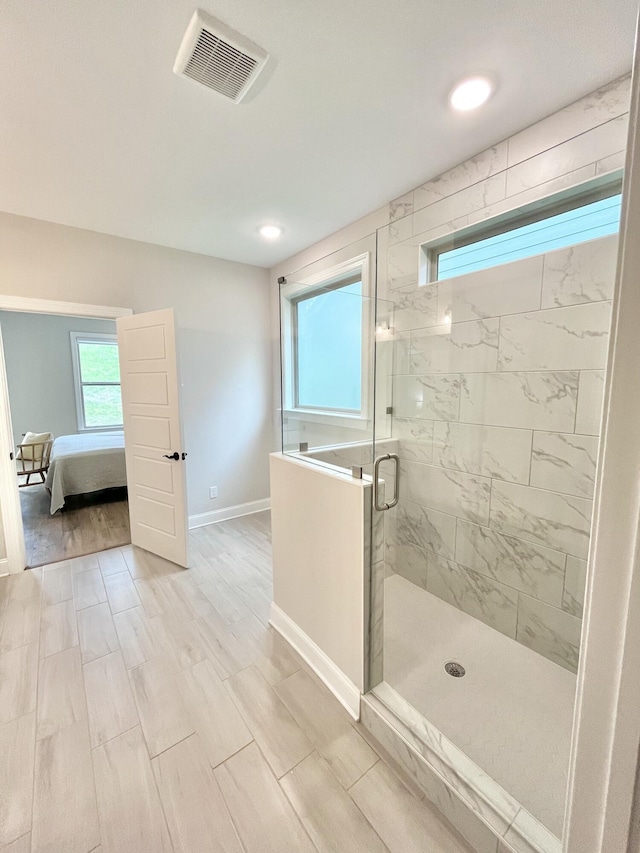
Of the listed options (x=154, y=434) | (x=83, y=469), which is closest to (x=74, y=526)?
(x=83, y=469)

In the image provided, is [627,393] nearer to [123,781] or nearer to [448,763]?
[448,763]

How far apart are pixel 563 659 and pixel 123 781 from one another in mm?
2048

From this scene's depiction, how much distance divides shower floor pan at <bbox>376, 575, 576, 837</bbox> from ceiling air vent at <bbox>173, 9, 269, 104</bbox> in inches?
107

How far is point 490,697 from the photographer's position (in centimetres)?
160

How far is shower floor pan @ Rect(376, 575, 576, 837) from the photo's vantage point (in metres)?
1.27

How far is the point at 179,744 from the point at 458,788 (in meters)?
1.08

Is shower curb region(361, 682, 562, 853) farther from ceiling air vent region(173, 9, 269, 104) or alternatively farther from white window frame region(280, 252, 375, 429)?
ceiling air vent region(173, 9, 269, 104)

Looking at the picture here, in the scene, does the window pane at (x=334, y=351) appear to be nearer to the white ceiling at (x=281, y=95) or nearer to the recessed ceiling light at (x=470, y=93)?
the white ceiling at (x=281, y=95)

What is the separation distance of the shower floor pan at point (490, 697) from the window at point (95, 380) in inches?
227

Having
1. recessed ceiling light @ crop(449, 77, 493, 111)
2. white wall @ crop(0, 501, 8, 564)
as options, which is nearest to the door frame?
white wall @ crop(0, 501, 8, 564)

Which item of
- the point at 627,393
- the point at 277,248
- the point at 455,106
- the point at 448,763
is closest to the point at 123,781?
the point at 448,763

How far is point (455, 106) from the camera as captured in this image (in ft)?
5.34

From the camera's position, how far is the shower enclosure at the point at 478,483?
53.4 inches

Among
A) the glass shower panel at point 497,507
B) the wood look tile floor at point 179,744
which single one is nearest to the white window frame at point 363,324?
the glass shower panel at point 497,507
